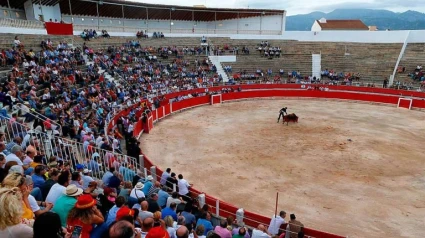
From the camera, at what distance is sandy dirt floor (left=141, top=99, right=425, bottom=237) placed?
1059 cm

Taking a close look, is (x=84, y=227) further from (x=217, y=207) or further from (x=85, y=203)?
Answer: (x=217, y=207)

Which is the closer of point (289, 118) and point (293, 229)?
point (293, 229)

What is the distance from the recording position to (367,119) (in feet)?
76.9

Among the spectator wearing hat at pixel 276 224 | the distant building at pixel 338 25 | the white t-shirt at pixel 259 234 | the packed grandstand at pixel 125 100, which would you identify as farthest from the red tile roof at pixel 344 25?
the white t-shirt at pixel 259 234

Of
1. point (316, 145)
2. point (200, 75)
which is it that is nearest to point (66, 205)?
point (316, 145)

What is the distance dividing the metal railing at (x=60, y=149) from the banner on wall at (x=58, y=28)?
67.7 ft

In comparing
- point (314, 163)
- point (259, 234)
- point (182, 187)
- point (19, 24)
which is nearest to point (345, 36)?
point (314, 163)

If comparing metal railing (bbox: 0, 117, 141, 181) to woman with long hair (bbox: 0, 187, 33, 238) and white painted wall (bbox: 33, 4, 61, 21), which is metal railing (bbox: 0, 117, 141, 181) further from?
white painted wall (bbox: 33, 4, 61, 21)

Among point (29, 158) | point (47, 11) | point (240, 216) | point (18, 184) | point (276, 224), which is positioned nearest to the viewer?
point (18, 184)

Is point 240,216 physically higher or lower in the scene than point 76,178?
lower

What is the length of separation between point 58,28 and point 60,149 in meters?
22.7

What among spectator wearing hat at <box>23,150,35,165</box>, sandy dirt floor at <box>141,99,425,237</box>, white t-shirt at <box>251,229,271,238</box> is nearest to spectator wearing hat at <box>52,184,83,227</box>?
spectator wearing hat at <box>23,150,35,165</box>

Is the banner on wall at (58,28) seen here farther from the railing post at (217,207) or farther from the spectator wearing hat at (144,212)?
the spectator wearing hat at (144,212)

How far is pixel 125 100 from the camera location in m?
22.4
